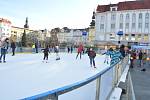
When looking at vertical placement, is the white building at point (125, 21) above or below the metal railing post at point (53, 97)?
above

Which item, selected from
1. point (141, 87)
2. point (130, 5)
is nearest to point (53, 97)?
point (141, 87)

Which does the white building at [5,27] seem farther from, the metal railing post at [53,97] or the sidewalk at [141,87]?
the metal railing post at [53,97]

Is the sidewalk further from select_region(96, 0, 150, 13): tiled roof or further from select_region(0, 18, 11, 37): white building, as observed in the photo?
select_region(0, 18, 11, 37): white building

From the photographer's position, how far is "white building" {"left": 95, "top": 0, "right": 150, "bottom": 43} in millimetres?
68375

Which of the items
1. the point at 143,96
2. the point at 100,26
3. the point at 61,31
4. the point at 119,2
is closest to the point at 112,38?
the point at 100,26

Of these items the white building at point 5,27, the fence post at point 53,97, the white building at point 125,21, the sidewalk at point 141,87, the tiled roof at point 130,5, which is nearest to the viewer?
the fence post at point 53,97

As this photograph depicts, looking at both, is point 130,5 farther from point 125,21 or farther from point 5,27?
point 5,27

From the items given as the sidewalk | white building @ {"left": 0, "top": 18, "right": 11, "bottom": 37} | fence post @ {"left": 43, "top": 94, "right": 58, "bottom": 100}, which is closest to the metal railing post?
fence post @ {"left": 43, "top": 94, "right": 58, "bottom": 100}

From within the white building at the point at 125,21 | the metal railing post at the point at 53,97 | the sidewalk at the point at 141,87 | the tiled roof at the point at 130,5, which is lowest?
the sidewalk at the point at 141,87

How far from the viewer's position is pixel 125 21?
Answer: 233ft

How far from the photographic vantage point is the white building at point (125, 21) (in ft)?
224

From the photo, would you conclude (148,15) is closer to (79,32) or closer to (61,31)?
(79,32)

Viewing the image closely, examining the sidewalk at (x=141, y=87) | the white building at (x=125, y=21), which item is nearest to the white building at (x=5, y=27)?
the white building at (x=125, y=21)

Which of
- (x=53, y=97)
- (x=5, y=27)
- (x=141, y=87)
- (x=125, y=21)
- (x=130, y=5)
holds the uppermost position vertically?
(x=130, y=5)
